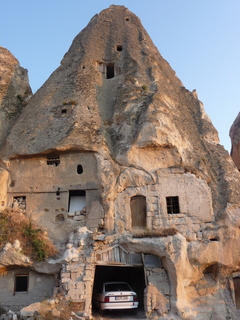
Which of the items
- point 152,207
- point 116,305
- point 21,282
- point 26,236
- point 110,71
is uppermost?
point 110,71

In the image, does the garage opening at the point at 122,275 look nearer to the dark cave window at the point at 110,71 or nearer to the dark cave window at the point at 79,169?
the dark cave window at the point at 79,169

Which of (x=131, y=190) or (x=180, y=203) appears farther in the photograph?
(x=131, y=190)

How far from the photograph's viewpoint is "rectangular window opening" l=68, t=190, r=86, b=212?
16.9m

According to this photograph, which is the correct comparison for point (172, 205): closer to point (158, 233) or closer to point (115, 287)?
point (158, 233)

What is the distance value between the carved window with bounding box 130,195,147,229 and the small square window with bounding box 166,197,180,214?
1.12 meters

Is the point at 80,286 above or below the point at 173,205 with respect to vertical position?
below

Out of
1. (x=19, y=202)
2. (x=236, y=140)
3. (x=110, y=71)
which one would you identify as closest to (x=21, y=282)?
(x=19, y=202)

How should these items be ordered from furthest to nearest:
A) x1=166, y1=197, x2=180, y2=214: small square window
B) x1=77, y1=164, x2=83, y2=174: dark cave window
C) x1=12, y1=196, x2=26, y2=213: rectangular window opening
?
1. x1=77, y1=164, x2=83, y2=174: dark cave window
2. x1=12, y1=196, x2=26, y2=213: rectangular window opening
3. x1=166, y1=197, x2=180, y2=214: small square window

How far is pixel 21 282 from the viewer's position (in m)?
15.4

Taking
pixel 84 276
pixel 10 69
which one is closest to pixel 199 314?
pixel 84 276

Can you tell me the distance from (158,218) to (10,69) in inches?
567

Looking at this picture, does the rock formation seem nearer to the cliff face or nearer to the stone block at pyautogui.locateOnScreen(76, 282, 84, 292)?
the stone block at pyautogui.locateOnScreen(76, 282, 84, 292)

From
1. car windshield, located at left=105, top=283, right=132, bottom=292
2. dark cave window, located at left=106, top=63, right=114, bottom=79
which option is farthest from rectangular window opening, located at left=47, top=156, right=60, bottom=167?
dark cave window, located at left=106, top=63, right=114, bottom=79

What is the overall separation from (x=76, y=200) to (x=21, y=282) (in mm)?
4416
